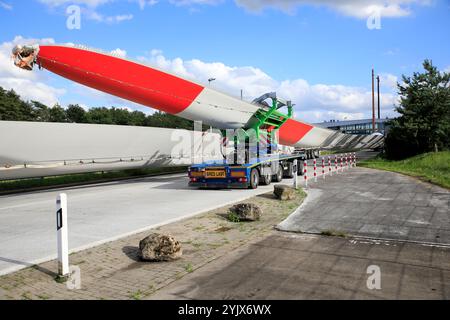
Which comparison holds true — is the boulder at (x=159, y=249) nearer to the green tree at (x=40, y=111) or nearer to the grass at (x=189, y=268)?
→ the grass at (x=189, y=268)

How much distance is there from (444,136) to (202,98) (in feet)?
75.6

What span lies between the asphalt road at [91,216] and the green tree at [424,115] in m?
20.7

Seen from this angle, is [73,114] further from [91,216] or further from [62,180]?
[91,216]

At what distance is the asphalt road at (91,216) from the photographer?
617 cm

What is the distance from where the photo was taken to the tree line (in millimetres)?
50897

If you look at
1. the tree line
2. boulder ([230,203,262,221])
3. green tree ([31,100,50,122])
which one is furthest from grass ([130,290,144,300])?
green tree ([31,100,50,122])

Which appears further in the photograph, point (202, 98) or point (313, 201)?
point (202, 98)

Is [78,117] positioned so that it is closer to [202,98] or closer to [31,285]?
[202,98]

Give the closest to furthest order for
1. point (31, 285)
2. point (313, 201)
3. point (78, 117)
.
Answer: point (31, 285)
point (313, 201)
point (78, 117)

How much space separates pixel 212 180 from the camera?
1391cm

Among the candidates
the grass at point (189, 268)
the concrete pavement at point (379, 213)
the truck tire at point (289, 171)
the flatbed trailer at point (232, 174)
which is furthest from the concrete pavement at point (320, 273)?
the truck tire at point (289, 171)

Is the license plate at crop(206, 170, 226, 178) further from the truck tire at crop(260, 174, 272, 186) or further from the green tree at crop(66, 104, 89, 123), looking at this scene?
the green tree at crop(66, 104, 89, 123)
